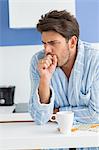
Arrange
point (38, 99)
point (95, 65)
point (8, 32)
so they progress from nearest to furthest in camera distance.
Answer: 1. point (38, 99)
2. point (95, 65)
3. point (8, 32)

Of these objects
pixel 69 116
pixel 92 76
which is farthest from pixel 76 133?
pixel 92 76

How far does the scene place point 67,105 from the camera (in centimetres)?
167

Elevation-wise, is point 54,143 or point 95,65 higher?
point 95,65

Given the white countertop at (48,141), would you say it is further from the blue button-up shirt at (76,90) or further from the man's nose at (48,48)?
the man's nose at (48,48)

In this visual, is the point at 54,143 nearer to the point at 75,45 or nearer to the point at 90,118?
the point at 90,118

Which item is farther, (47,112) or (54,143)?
(47,112)

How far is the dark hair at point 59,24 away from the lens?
160 centimetres

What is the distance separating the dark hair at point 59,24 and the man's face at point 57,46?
2 centimetres

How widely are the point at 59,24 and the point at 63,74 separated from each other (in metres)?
0.26

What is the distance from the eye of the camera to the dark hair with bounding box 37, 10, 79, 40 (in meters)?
1.60

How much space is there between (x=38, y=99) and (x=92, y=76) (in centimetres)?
29

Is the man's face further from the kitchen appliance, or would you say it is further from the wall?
the wall

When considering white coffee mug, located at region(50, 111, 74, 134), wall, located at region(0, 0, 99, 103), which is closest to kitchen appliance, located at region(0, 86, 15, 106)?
wall, located at region(0, 0, 99, 103)

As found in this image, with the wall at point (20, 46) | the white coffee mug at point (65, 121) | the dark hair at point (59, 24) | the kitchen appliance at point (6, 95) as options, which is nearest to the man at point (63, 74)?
the dark hair at point (59, 24)
